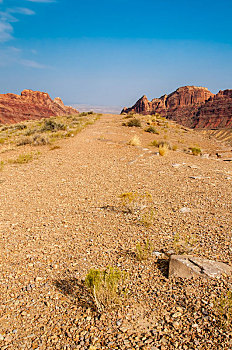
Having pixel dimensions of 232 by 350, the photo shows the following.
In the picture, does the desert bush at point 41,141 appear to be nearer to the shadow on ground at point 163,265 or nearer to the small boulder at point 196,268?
the shadow on ground at point 163,265

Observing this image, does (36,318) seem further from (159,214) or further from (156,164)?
(156,164)

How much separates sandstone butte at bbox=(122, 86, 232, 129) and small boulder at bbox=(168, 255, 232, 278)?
99.8 m

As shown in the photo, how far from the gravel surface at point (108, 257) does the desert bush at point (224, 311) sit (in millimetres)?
25

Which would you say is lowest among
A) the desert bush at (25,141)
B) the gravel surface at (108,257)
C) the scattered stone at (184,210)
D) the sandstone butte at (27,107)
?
the gravel surface at (108,257)

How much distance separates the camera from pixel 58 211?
5.11 metres

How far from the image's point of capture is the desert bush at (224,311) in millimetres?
2188

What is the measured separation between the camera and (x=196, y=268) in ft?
9.73

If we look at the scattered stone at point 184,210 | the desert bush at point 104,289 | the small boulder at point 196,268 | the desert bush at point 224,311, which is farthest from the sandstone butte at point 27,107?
the desert bush at point 224,311

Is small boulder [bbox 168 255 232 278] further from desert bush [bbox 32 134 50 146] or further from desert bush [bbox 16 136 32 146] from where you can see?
desert bush [bbox 16 136 32 146]

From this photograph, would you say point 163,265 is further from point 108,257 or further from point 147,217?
point 147,217

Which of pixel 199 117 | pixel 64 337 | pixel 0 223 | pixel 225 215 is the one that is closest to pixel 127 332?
pixel 64 337

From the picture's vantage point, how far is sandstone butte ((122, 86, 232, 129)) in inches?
3947

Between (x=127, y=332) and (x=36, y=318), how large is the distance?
1016 millimetres

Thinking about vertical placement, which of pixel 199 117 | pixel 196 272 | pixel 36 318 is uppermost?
pixel 199 117
